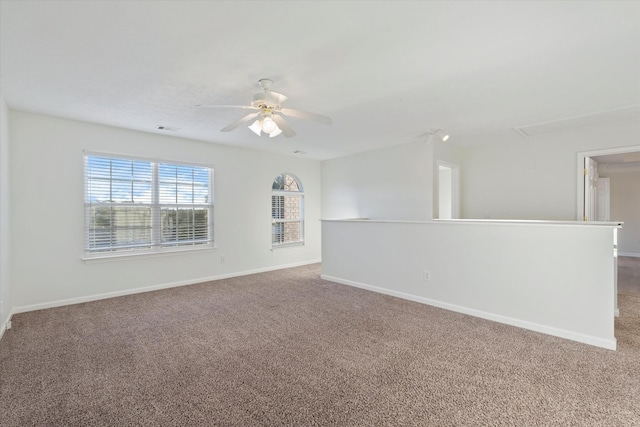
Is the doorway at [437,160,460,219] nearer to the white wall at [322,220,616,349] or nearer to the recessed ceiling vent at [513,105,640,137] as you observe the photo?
the recessed ceiling vent at [513,105,640,137]

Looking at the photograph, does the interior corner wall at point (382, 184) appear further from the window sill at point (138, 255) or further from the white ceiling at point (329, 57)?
the window sill at point (138, 255)

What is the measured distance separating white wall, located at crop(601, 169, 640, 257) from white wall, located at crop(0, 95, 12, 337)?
12132 mm

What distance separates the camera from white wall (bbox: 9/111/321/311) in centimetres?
376

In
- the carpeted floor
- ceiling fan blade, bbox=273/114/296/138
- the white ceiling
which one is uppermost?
the white ceiling

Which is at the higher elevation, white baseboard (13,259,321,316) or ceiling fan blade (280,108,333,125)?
ceiling fan blade (280,108,333,125)

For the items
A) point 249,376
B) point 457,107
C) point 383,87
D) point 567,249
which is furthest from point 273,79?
point 567,249

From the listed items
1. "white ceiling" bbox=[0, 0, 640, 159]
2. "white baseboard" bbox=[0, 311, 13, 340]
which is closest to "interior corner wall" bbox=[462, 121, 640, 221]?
"white ceiling" bbox=[0, 0, 640, 159]

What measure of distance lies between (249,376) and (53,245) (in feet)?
11.5

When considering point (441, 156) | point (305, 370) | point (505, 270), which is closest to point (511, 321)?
point (505, 270)

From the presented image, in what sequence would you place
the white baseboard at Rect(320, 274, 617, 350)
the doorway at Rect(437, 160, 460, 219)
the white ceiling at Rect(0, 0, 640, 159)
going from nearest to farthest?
the white ceiling at Rect(0, 0, 640, 159), the white baseboard at Rect(320, 274, 617, 350), the doorway at Rect(437, 160, 460, 219)

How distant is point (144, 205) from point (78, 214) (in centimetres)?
83

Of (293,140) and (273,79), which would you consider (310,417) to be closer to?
(273,79)

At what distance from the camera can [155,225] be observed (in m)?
4.84

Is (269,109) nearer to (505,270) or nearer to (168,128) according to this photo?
(168,128)
